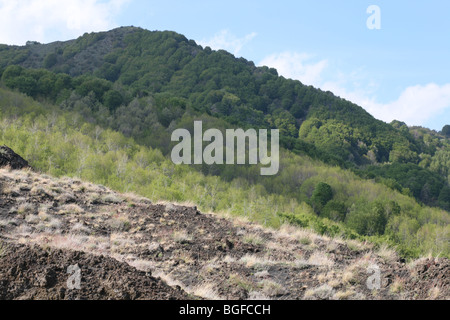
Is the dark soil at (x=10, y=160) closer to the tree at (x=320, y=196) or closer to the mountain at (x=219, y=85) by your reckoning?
the tree at (x=320, y=196)

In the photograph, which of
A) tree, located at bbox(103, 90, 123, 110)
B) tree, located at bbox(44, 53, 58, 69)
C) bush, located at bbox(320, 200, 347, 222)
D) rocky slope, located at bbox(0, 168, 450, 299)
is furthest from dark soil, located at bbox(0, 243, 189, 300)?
tree, located at bbox(44, 53, 58, 69)

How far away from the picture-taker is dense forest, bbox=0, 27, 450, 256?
37.9m

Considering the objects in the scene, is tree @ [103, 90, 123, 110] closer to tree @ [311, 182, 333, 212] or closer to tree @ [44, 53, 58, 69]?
tree @ [311, 182, 333, 212]

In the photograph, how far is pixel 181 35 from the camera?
170 meters

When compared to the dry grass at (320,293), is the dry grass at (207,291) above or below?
above

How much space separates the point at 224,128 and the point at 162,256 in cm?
6178

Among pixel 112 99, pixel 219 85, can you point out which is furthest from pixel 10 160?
pixel 219 85

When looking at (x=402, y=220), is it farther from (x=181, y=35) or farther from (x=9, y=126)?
(x=181, y=35)

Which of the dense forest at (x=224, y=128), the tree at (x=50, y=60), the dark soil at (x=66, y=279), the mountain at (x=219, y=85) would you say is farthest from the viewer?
the tree at (x=50, y=60)

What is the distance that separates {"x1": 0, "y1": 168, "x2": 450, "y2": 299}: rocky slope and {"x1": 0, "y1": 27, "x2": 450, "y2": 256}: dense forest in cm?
724

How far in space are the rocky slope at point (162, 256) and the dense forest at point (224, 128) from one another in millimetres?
7240

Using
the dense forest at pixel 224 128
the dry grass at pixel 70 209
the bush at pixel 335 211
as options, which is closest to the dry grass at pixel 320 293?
the dry grass at pixel 70 209

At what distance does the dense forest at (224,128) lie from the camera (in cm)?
3788

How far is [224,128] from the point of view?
71625 mm
